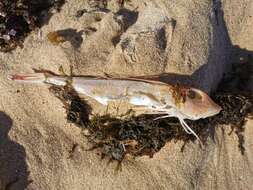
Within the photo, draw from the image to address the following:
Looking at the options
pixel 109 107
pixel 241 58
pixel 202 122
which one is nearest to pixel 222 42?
pixel 241 58

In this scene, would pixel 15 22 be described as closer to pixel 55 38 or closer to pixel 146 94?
pixel 55 38

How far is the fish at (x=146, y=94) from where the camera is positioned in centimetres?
458

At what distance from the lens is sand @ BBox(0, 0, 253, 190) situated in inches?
188

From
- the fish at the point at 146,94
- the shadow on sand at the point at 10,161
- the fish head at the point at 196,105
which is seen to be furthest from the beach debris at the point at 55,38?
the fish head at the point at 196,105

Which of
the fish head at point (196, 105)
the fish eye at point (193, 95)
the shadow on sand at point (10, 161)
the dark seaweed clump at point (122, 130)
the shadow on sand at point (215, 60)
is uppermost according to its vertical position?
the shadow on sand at point (215, 60)

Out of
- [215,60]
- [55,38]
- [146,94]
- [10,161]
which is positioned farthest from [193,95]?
[10,161]

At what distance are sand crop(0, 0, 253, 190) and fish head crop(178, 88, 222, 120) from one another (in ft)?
0.81

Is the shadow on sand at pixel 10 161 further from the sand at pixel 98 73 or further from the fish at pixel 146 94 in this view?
the fish at pixel 146 94

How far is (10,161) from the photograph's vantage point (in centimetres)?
479

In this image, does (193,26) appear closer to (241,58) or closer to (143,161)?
(241,58)

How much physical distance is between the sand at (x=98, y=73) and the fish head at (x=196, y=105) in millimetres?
247

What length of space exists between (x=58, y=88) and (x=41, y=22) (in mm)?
755

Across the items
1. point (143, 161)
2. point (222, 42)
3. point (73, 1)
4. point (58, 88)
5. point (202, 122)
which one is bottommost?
point (143, 161)

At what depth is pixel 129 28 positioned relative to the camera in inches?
193
